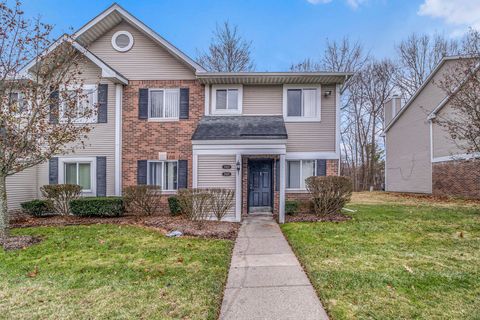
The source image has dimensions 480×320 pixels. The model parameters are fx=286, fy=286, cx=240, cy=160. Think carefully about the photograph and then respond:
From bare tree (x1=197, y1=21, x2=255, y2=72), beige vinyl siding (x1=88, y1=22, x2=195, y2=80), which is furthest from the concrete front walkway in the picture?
bare tree (x1=197, y1=21, x2=255, y2=72)

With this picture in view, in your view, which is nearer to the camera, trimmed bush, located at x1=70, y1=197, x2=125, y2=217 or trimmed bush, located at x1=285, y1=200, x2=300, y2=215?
trimmed bush, located at x1=70, y1=197, x2=125, y2=217

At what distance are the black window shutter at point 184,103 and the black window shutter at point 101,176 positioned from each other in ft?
12.3

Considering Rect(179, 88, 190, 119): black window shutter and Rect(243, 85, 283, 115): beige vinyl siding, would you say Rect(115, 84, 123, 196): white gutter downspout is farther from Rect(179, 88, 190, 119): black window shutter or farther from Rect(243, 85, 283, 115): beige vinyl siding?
Rect(243, 85, 283, 115): beige vinyl siding

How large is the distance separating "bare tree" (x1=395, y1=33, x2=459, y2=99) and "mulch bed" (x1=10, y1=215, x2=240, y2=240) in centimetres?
2672

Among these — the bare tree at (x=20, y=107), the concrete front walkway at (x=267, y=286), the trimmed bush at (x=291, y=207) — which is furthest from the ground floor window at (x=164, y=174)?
the concrete front walkway at (x=267, y=286)

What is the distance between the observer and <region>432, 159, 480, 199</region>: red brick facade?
15.4 m

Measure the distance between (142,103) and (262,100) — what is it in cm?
514

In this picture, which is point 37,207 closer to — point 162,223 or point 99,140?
point 99,140

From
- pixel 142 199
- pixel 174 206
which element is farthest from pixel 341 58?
pixel 142 199

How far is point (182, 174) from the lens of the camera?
11945 millimetres

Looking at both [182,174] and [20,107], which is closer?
[20,107]

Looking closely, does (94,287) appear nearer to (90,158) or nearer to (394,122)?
(90,158)

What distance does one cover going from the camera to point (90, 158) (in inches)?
472

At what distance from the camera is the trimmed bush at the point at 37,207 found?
36.3 feet
